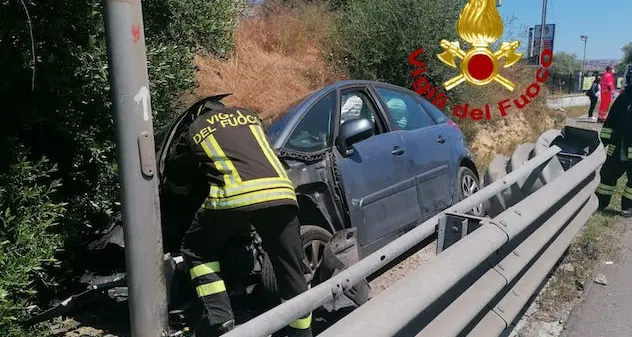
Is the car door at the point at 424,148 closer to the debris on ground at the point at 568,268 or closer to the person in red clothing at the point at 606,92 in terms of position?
the debris on ground at the point at 568,268

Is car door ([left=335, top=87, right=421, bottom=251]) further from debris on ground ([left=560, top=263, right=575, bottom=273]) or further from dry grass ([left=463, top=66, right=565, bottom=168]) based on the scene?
dry grass ([left=463, top=66, right=565, bottom=168])

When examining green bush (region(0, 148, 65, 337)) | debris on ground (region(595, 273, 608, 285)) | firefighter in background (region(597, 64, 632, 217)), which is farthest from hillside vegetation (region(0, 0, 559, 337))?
firefighter in background (region(597, 64, 632, 217))

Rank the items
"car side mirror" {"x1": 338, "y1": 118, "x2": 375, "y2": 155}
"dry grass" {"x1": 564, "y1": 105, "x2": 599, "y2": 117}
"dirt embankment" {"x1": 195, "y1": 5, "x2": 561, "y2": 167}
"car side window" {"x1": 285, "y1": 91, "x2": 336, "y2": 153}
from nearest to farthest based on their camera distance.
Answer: "car side mirror" {"x1": 338, "y1": 118, "x2": 375, "y2": 155} → "car side window" {"x1": 285, "y1": 91, "x2": 336, "y2": 153} → "dirt embankment" {"x1": 195, "y1": 5, "x2": 561, "y2": 167} → "dry grass" {"x1": 564, "y1": 105, "x2": 599, "y2": 117}

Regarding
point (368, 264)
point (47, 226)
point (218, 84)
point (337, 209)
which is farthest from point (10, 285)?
point (218, 84)

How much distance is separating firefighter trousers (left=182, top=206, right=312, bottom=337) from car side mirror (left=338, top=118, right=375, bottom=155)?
3.50 feet

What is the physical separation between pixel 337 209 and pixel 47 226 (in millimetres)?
1930

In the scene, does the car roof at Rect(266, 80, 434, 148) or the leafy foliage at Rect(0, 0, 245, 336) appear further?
the car roof at Rect(266, 80, 434, 148)

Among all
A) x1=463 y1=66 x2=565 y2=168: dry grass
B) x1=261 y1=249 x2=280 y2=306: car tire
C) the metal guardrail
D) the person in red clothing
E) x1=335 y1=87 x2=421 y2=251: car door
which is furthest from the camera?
the person in red clothing

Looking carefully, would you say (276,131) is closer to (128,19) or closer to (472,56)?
(128,19)

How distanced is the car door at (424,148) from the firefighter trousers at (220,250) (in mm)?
2086

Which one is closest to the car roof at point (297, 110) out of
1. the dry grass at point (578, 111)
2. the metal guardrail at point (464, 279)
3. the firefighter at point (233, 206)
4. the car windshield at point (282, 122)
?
the car windshield at point (282, 122)

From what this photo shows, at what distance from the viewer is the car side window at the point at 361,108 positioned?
4824 mm

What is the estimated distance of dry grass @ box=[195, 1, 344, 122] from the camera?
11.1 meters

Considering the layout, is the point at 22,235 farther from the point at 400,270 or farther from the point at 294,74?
the point at 294,74
